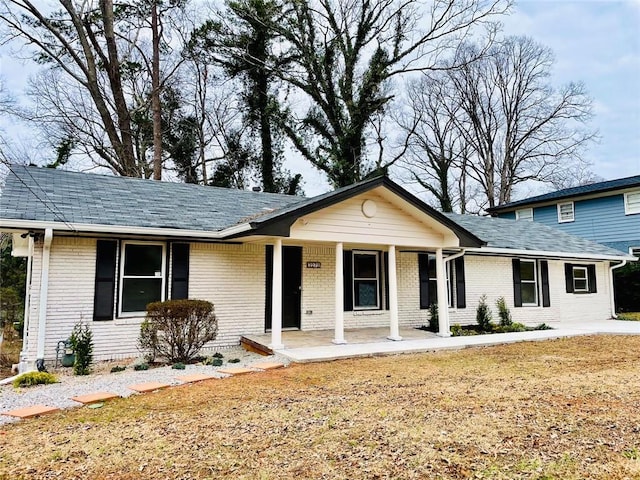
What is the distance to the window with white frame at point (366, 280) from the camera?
11102 millimetres

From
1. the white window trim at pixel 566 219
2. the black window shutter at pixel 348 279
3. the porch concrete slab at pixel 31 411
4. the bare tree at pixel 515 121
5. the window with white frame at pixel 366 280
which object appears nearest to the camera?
the porch concrete slab at pixel 31 411

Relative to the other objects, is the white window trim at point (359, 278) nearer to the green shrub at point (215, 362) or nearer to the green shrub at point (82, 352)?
the green shrub at point (215, 362)

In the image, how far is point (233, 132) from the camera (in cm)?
2164

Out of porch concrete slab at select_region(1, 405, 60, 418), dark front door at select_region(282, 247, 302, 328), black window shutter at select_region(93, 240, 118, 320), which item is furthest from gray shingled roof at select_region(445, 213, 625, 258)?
porch concrete slab at select_region(1, 405, 60, 418)

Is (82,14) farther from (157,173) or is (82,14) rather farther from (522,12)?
(522,12)

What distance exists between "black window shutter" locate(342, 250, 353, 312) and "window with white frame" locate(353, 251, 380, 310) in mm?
157

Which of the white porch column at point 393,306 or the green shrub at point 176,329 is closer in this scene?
the green shrub at point 176,329

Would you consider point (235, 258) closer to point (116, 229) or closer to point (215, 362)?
point (116, 229)

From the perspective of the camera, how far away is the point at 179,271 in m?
8.59

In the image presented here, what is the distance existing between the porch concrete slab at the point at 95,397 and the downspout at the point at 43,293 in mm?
2475

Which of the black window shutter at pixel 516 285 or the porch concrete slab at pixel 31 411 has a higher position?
the black window shutter at pixel 516 285

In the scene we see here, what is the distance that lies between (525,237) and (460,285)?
13.5 feet

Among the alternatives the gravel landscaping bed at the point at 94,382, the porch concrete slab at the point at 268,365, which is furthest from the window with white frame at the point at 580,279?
the porch concrete slab at the point at 268,365

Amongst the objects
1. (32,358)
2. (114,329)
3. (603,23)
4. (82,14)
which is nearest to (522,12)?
(603,23)
